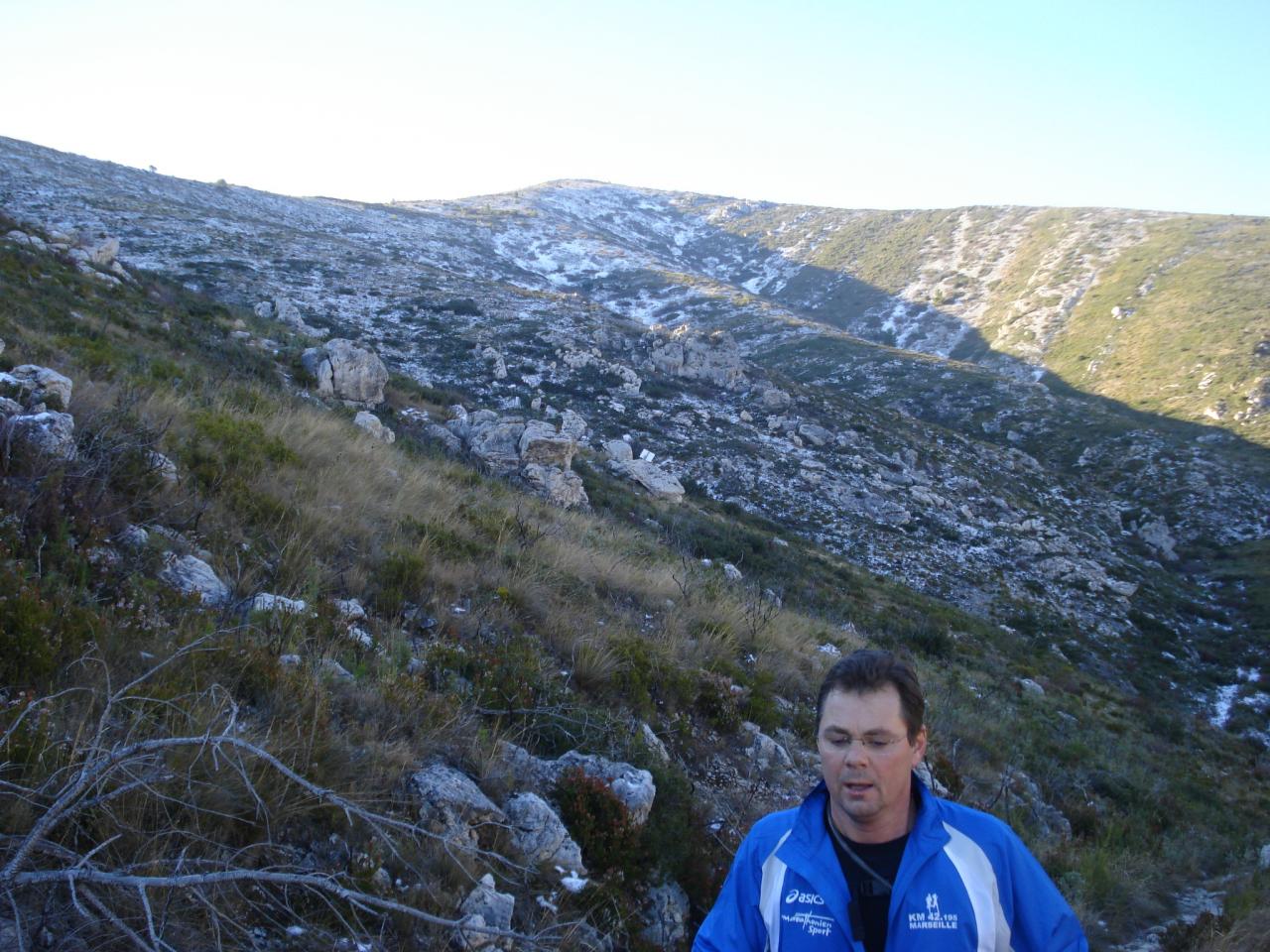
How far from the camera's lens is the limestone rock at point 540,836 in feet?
9.22

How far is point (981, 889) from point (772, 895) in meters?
0.67

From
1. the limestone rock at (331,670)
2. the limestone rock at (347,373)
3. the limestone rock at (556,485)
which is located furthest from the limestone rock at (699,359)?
the limestone rock at (331,670)

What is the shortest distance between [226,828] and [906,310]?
261ft

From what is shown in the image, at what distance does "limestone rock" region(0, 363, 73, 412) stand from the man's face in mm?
5493

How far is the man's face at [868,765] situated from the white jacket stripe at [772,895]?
252mm

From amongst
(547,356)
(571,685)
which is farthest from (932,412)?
(571,685)

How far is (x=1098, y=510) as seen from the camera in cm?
2884

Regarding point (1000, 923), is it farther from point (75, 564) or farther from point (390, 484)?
point (390, 484)

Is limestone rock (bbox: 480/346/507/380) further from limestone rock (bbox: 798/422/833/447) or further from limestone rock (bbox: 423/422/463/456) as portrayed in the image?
limestone rock (bbox: 798/422/833/447)

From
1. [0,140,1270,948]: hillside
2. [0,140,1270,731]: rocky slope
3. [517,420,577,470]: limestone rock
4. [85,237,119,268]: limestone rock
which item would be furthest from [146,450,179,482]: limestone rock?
[85,237,119,268]: limestone rock

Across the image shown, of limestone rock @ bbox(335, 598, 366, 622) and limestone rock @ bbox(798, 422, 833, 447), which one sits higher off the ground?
limestone rock @ bbox(798, 422, 833, 447)

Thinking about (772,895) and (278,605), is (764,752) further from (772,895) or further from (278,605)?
(278,605)

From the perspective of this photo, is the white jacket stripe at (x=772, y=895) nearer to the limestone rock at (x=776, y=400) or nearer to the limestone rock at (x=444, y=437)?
the limestone rock at (x=444, y=437)

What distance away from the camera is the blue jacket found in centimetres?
209
